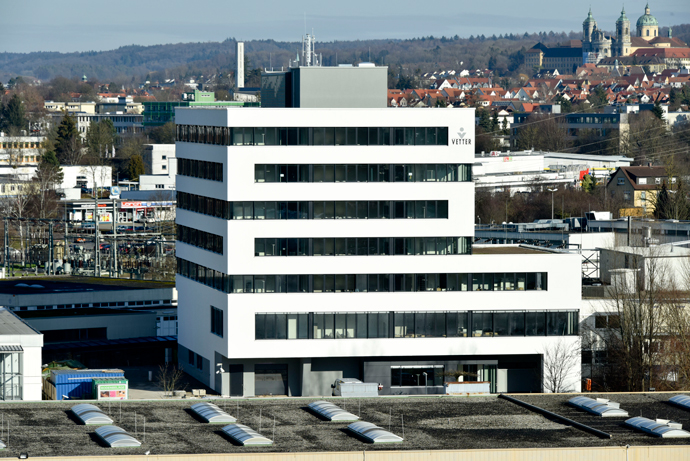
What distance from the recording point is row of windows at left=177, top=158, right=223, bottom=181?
215 feet

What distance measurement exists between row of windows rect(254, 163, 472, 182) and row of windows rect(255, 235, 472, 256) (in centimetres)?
332

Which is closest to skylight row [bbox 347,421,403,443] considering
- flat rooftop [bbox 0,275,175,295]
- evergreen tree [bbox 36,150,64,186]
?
flat rooftop [bbox 0,275,175,295]

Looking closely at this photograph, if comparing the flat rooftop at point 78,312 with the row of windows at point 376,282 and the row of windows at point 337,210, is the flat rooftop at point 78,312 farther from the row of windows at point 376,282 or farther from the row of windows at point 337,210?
the row of windows at point 337,210

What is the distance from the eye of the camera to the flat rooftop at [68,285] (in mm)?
86500

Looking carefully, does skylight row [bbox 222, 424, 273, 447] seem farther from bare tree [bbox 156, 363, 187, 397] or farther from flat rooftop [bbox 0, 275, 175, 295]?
flat rooftop [bbox 0, 275, 175, 295]

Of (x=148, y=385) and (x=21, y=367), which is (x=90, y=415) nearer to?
(x=21, y=367)

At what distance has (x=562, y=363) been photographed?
214ft

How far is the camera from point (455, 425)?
44.7 meters

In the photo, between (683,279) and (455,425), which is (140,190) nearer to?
(683,279)

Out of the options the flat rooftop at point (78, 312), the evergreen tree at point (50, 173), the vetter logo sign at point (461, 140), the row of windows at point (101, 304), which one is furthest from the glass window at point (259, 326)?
the evergreen tree at point (50, 173)

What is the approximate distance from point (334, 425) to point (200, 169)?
28290 millimetres

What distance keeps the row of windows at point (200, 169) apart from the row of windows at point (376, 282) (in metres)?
5.64

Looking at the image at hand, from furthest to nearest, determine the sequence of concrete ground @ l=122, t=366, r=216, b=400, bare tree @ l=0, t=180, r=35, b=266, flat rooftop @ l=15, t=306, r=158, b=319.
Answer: bare tree @ l=0, t=180, r=35, b=266
flat rooftop @ l=15, t=306, r=158, b=319
concrete ground @ l=122, t=366, r=216, b=400

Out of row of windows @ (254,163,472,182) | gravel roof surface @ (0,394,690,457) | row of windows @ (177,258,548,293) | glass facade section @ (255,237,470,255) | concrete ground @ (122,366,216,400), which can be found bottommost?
concrete ground @ (122,366,216,400)
